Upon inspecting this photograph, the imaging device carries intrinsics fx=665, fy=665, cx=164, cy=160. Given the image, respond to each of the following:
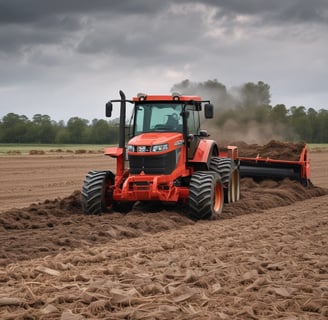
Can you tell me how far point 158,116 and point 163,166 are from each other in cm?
129

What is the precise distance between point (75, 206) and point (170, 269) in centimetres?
696

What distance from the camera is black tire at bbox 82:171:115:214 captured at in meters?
13.1

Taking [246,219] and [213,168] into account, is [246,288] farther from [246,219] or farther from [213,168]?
[213,168]

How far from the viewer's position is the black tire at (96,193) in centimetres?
1309

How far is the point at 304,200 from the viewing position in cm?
1734

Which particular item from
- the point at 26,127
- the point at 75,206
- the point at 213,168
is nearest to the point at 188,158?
the point at 213,168

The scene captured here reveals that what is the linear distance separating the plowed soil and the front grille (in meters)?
0.83

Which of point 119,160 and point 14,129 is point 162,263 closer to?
point 119,160

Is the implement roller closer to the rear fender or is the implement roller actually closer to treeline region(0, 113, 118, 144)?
the rear fender

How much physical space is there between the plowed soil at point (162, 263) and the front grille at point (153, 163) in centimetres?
83

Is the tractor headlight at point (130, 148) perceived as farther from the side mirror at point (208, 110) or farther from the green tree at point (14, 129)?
the green tree at point (14, 129)

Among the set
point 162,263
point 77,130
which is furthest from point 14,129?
point 162,263

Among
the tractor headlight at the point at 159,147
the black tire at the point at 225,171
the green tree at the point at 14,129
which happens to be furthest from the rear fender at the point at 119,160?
the green tree at the point at 14,129

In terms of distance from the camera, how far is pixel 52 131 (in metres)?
79.8
